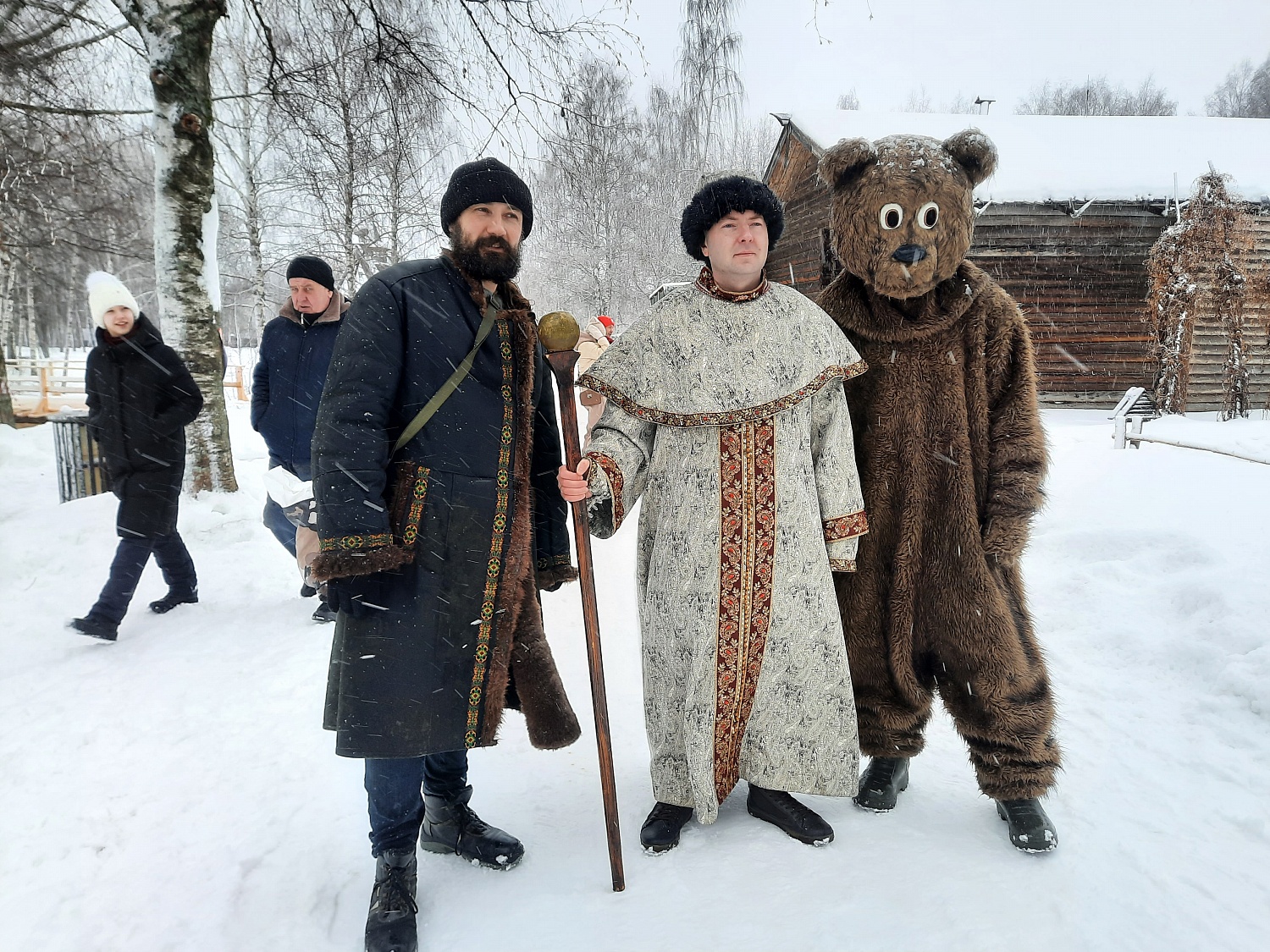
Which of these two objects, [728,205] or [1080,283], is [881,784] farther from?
[1080,283]

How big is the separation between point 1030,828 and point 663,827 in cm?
111

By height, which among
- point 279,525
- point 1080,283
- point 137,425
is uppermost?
point 1080,283

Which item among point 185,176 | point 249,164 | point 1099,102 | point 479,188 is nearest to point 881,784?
point 479,188

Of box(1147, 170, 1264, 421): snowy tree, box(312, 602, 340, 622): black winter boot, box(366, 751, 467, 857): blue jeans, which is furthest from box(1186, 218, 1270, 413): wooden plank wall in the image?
box(366, 751, 467, 857): blue jeans

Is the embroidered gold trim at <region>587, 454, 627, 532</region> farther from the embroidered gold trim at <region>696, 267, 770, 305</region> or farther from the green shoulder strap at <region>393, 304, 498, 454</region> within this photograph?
the embroidered gold trim at <region>696, 267, 770, 305</region>

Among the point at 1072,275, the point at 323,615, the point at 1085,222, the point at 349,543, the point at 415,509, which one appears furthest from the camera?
the point at 1072,275

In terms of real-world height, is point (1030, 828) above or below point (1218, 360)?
below

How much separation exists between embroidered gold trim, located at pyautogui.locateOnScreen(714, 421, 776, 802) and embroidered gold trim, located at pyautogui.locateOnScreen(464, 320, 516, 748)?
65 cm

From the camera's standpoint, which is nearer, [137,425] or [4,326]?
[137,425]

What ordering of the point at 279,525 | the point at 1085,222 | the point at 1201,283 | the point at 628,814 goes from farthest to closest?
the point at 1085,222 → the point at 1201,283 → the point at 279,525 → the point at 628,814

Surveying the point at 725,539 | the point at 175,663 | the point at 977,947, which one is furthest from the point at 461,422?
the point at 175,663

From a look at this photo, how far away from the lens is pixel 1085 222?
11.3m

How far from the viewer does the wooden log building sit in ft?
35.1

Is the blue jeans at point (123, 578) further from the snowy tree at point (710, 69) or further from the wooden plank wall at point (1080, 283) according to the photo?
the wooden plank wall at point (1080, 283)
